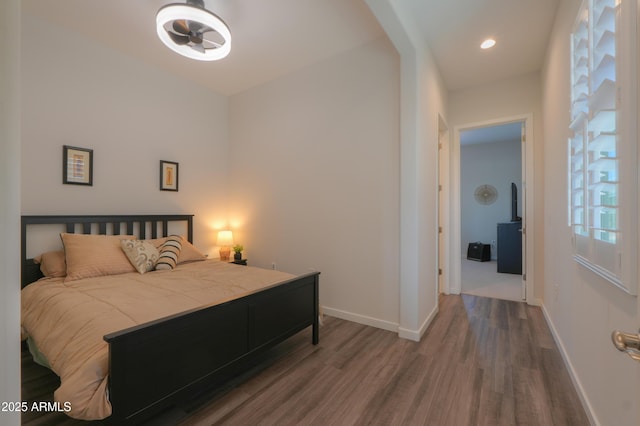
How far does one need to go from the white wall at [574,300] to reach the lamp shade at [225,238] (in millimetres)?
3722

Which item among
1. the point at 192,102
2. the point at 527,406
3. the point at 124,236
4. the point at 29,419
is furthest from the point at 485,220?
the point at 29,419

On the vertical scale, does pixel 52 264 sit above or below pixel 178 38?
below

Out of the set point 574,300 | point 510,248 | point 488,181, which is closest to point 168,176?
point 574,300

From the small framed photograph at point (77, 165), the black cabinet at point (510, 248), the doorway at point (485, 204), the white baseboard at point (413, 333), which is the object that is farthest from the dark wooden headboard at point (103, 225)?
the black cabinet at point (510, 248)

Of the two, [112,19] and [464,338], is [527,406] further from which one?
[112,19]

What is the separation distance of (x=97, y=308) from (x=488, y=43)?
4.03m

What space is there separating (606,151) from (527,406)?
5.04 ft

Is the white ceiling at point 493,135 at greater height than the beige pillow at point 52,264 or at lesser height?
greater

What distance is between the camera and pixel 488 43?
285 centimetres

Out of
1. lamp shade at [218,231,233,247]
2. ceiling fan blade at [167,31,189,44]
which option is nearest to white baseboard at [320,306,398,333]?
lamp shade at [218,231,233,247]

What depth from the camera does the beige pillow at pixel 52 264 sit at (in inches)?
97.9

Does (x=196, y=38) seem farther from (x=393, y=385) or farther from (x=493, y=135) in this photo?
(x=493, y=135)

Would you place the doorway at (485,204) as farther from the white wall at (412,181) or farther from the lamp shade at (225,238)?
the lamp shade at (225,238)

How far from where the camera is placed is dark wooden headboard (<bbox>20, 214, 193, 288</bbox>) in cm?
250
